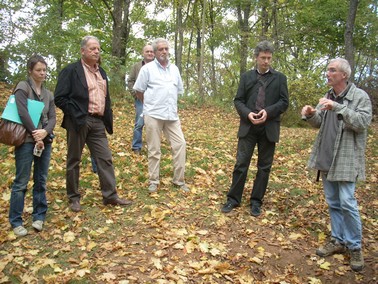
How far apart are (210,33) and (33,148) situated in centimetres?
2124

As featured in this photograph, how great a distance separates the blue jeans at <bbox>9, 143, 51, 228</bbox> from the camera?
4.11 m

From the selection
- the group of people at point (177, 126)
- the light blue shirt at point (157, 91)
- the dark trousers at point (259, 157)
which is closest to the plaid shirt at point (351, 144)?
the group of people at point (177, 126)

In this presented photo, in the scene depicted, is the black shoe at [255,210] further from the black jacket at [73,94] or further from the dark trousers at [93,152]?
the black jacket at [73,94]

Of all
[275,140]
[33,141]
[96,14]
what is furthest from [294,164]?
[96,14]

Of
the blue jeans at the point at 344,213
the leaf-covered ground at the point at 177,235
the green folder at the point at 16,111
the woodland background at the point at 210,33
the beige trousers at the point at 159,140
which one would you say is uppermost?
the woodland background at the point at 210,33

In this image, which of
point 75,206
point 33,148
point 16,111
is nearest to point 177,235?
point 75,206

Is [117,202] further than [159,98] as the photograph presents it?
No

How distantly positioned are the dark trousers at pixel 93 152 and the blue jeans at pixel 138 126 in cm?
221

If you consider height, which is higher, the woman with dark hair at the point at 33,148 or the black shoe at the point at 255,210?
the woman with dark hair at the point at 33,148

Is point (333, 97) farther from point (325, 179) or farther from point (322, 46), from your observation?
point (322, 46)

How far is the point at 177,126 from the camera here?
18.2 ft

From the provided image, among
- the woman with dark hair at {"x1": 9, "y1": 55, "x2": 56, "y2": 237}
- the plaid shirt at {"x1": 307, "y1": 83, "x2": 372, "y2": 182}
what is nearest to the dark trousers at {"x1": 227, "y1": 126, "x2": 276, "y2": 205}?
the plaid shirt at {"x1": 307, "y1": 83, "x2": 372, "y2": 182}

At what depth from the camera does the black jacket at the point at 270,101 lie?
15.7 ft

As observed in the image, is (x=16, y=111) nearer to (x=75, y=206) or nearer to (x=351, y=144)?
(x=75, y=206)
